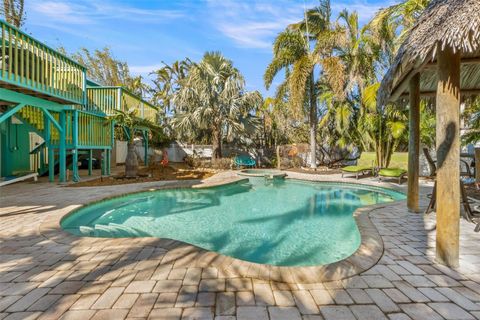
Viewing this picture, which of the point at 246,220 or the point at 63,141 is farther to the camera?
the point at 63,141

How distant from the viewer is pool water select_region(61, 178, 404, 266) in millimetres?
4109

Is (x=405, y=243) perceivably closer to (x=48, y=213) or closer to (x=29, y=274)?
(x=29, y=274)

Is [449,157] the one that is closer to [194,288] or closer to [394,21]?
[194,288]

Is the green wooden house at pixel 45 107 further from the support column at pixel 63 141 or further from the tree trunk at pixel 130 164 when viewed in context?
the tree trunk at pixel 130 164

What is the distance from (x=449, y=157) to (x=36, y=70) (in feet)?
30.8

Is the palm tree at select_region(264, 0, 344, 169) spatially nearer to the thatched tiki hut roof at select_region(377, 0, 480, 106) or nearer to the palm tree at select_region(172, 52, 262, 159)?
the palm tree at select_region(172, 52, 262, 159)

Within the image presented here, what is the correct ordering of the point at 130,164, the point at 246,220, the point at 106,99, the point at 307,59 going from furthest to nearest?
the point at 307,59, the point at 106,99, the point at 130,164, the point at 246,220

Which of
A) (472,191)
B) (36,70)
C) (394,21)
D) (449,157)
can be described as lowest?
(472,191)

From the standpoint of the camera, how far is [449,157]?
274 centimetres

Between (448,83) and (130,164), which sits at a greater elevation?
(448,83)

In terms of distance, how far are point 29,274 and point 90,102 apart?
995 cm

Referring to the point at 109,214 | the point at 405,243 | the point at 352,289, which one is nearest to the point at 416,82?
the point at 405,243

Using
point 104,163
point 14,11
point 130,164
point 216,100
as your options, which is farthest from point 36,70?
point 14,11

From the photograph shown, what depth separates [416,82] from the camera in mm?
4785
